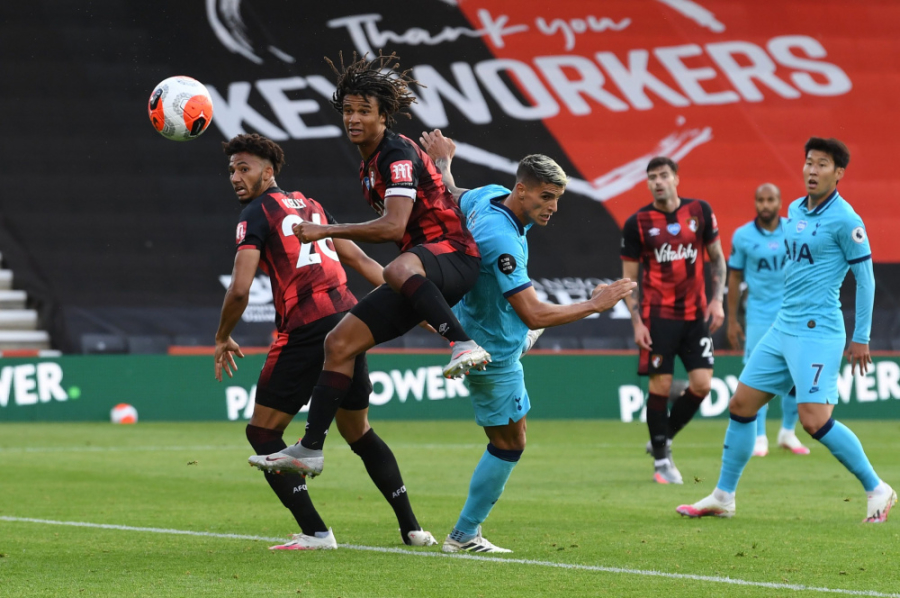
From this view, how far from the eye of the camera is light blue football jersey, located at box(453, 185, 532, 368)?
617 cm

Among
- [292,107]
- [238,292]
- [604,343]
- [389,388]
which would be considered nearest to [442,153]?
[238,292]

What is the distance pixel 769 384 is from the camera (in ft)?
24.7

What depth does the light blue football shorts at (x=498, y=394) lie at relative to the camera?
20.6ft

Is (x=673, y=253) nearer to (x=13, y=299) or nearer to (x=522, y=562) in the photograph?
(x=522, y=562)

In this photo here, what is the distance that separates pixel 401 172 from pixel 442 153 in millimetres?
950

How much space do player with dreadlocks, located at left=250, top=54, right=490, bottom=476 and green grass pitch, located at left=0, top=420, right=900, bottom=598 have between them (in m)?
0.75

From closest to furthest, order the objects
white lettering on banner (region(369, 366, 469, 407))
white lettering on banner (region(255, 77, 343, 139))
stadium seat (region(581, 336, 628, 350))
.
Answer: white lettering on banner (region(369, 366, 469, 407)) < stadium seat (region(581, 336, 628, 350)) < white lettering on banner (region(255, 77, 343, 139))

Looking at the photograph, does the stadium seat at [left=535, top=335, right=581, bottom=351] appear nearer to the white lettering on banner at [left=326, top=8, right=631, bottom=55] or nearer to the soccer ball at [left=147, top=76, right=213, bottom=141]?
the white lettering on banner at [left=326, top=8, right=631, bottom=55]

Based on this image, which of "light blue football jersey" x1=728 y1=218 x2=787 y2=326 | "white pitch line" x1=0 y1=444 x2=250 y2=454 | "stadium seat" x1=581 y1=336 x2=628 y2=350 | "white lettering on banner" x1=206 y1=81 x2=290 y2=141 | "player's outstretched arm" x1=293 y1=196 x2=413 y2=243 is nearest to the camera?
"player's outstretched arm" x1=293 y1=196 x2=413 y2=243

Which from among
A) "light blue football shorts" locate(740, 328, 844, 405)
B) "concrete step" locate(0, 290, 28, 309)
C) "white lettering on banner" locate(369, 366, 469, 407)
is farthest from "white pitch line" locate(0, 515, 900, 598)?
"concrete step" locate(0, 290, 28, 309)

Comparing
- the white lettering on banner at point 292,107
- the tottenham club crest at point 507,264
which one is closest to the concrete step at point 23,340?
the white lettering on banner at point 292,107

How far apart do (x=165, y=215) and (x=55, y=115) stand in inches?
101

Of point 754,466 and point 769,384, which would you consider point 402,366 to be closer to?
point 754,466

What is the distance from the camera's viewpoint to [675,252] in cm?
1052
